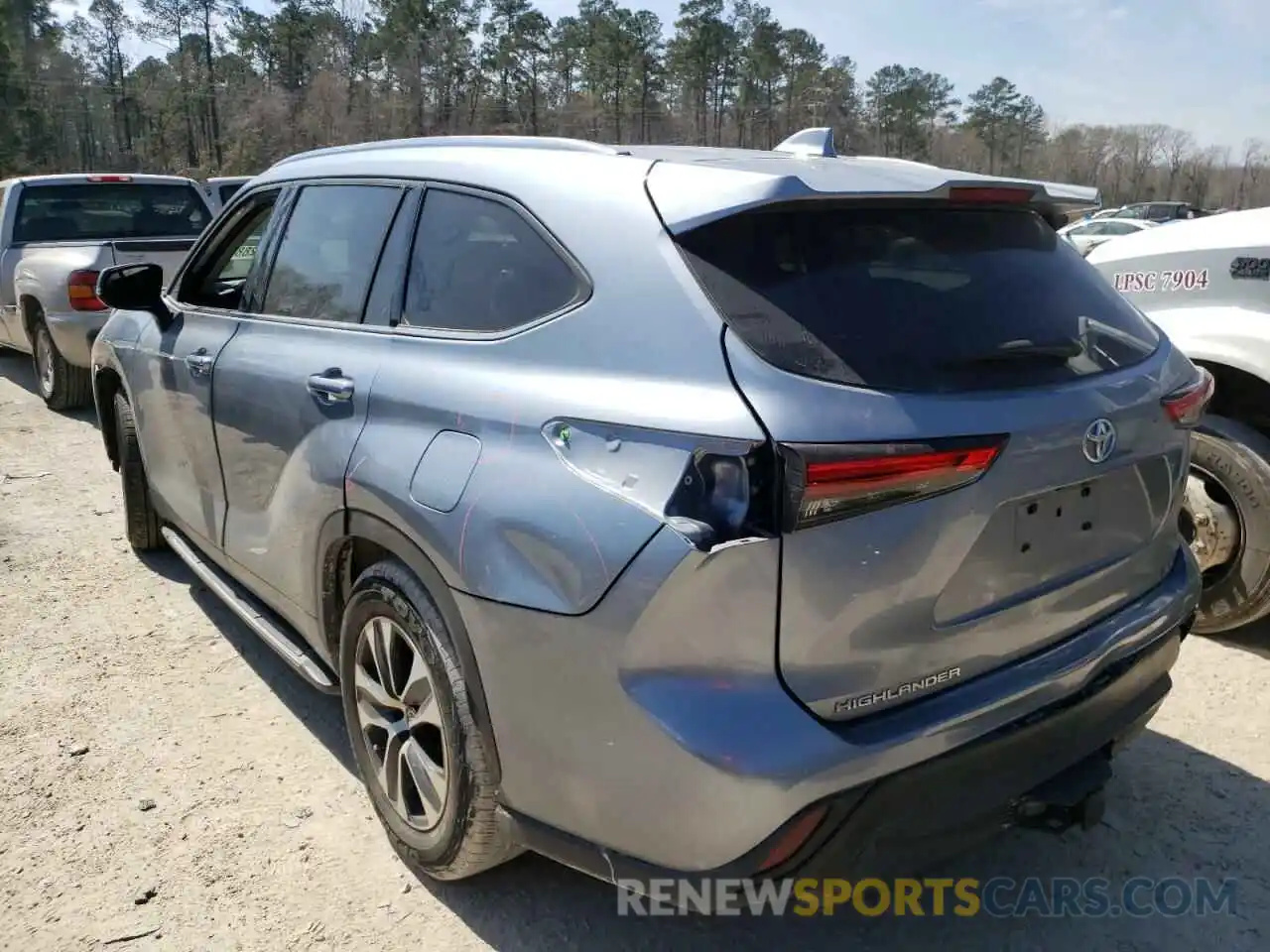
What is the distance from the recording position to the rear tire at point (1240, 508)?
11.7 ft

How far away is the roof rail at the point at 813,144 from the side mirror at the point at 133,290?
8.33 ft

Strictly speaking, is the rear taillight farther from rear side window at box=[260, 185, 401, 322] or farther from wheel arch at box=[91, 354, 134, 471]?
rear side window at box=[260, 185, 401, 322]

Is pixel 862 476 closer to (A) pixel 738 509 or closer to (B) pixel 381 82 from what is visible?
(A) pixel 738 509

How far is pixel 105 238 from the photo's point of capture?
8586mm

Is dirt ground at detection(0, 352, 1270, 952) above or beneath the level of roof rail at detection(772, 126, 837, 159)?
beneath

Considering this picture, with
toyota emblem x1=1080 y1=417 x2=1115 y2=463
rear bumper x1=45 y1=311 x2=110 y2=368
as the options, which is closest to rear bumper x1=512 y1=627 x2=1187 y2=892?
toyota emblem x1=1080 y1=417 x2=1115 y2=463

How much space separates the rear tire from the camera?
140 inches

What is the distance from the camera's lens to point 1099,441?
6.75 ft

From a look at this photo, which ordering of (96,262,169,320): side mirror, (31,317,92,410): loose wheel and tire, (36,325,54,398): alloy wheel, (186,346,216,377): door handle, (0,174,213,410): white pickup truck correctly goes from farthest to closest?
(36,325,54,398): alloy wheel, (31,317,92,410): loose wheel and tire, (0,174,213,410): white pickup truck, (96,262,169,320): side mirror, (186,346,216,377): door handle

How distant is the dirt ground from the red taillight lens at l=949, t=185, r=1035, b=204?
1.69m

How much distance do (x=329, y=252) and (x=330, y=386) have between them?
0.61 meters

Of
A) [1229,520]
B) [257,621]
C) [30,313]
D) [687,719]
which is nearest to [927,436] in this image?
[687,719]

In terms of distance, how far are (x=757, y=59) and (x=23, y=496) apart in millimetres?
66163

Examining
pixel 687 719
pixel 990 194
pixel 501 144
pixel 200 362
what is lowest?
pixel 687 719
